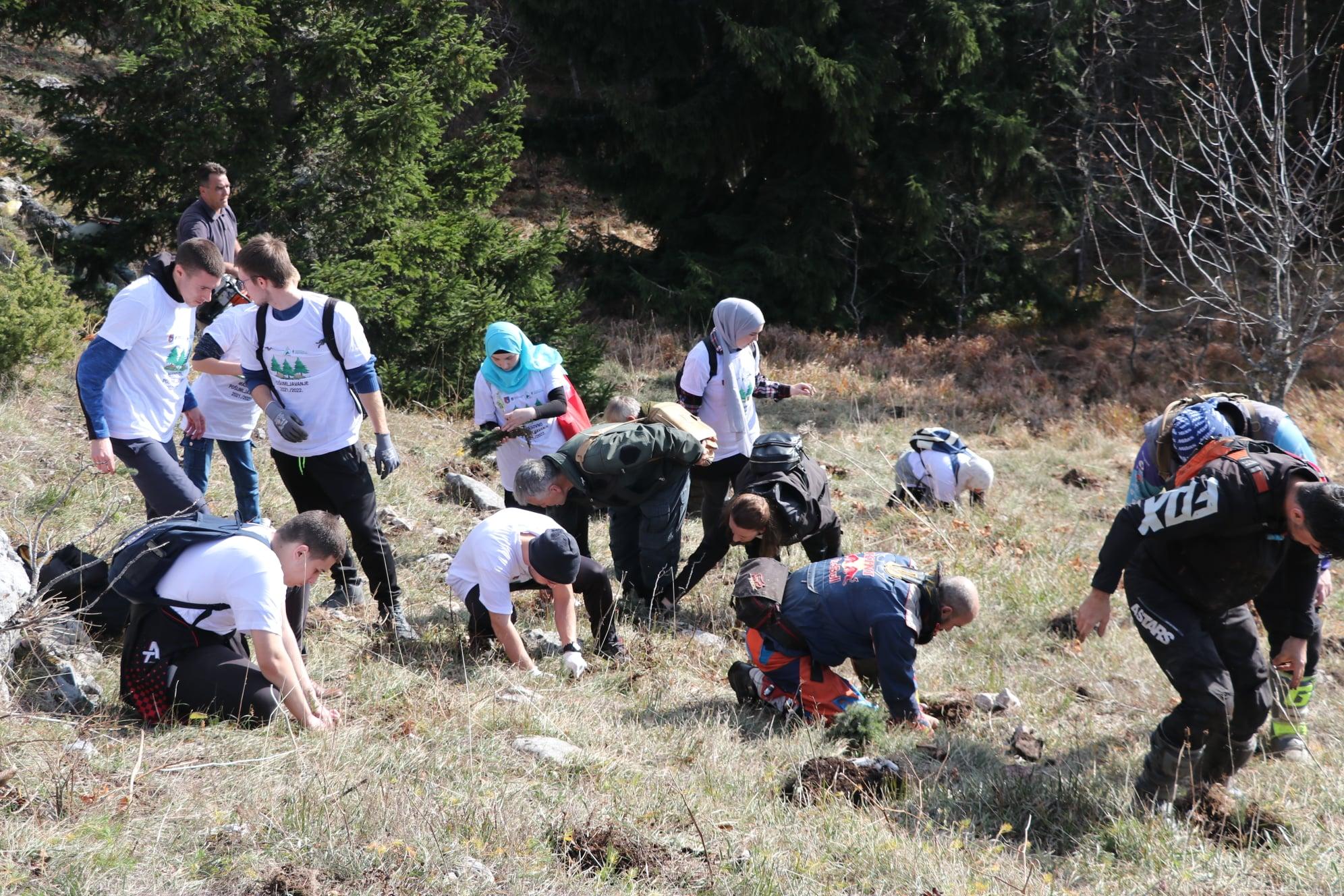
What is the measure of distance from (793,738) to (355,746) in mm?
1816

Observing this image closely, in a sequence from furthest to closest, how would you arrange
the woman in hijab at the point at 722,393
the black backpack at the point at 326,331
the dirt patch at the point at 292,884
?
the woman in hijab at the point at 722,393
the black backpack at the point at 326,331
the dirt patch at the point at 292,884

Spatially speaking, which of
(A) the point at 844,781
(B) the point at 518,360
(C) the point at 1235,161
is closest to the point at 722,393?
(B) the point at 518,360

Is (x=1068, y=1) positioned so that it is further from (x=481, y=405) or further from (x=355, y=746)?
(x=355, y=746)

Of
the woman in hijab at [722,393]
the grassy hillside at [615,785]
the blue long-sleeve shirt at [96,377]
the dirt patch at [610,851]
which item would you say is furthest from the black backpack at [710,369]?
the dirt patch at [610,851]

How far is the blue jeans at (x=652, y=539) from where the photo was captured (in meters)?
5.79

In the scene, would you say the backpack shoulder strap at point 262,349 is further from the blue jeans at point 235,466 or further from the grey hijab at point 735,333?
the grey hijab at point 735,333

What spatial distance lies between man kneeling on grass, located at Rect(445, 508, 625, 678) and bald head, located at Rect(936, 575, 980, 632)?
5.10 ft

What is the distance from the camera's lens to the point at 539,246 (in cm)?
1079

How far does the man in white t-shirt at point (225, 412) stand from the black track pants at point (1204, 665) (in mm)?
4308

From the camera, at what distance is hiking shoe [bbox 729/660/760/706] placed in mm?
5039

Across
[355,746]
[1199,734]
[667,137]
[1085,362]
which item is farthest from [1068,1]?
[355,746]

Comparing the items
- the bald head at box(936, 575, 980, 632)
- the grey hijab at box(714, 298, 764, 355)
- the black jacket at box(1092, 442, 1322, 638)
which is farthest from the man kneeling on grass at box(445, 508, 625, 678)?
the black jacket at box(1092, 442, 1322, 638)

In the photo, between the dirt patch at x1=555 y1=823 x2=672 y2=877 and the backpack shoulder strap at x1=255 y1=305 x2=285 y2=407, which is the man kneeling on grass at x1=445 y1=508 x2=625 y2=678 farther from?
the dirt patch at x1=555 y1=823 x2=672 y2=877

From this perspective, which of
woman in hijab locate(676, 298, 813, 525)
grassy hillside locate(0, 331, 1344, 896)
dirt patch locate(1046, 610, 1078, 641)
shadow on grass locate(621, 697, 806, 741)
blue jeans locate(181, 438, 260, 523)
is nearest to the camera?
grassy hillside locate(0, 331, 1344, 896)
